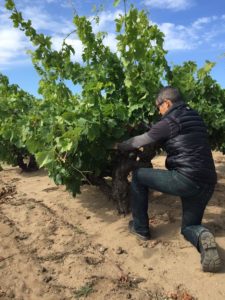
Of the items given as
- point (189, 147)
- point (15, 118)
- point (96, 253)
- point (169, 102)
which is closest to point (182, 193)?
point (189, 147)

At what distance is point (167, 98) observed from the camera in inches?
184

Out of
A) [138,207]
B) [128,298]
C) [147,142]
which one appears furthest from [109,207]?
[128,298]

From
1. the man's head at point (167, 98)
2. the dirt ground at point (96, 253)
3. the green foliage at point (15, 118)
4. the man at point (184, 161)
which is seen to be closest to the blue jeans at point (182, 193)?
the man at point (184, 161)

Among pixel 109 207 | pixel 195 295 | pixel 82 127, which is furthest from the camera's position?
pixel 109 207

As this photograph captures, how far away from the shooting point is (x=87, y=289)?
13.3 ft

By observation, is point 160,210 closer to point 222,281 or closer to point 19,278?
Result: point 222,281

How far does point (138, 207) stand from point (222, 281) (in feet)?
4.32

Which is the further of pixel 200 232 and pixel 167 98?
pixel 167 98

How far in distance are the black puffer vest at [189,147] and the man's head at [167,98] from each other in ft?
0.35

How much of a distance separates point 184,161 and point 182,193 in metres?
0.37

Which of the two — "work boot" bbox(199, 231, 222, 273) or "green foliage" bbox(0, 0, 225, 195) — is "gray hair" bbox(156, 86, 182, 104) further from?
"work boot" bbox(199, 231, 222, 273)

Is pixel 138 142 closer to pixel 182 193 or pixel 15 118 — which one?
pixel 182 193

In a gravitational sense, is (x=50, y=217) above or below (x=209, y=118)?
below

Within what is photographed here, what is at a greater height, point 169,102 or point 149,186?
point 169,102
